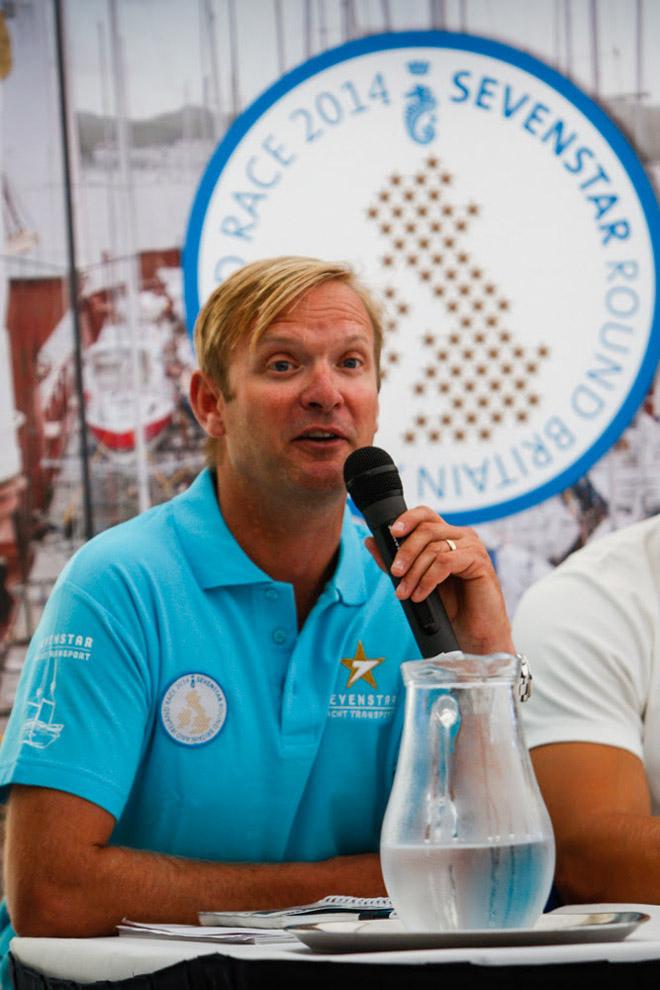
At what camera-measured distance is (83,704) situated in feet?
4.45

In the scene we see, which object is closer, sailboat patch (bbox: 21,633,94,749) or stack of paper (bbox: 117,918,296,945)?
stack of paper (bbox: 117,918,296,945)

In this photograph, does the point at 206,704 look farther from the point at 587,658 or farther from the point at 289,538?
the point at 587,658

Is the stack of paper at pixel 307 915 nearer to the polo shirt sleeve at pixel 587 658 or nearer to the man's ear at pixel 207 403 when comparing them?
the polo shirt sleeve at pixel 587 658

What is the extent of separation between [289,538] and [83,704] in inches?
13.3

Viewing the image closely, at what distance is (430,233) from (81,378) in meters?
0.77

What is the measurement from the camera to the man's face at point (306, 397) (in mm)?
1502

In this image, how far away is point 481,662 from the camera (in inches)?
34.3

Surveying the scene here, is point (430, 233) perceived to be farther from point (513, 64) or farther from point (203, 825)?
point (203, 825)

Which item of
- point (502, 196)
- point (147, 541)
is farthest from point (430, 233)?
point (147, 541)

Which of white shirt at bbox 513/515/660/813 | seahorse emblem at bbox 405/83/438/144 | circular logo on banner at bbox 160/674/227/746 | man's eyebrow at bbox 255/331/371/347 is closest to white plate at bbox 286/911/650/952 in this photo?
circular logo on banner at bbox 160/674/227/746

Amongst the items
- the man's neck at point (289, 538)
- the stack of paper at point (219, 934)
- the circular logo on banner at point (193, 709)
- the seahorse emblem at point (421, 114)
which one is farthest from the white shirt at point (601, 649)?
the seahorse emblem at point (421, 114)

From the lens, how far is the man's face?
1.50 metres

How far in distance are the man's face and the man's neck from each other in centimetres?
3

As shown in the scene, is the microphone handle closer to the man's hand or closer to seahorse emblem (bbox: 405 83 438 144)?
the man's hand
